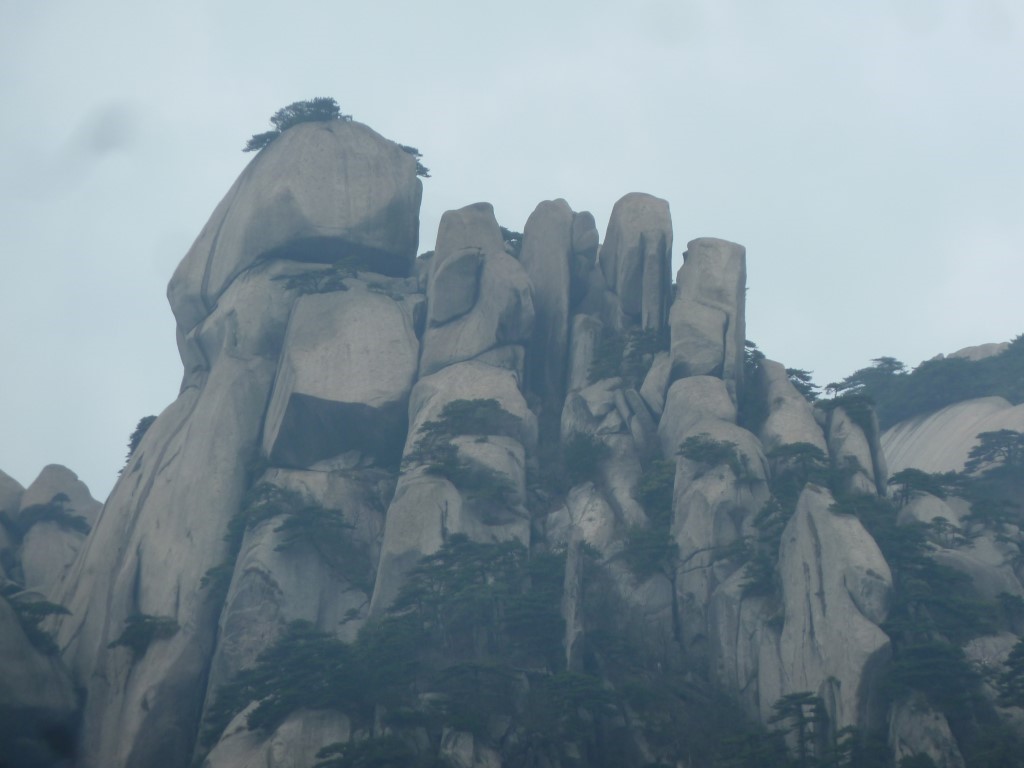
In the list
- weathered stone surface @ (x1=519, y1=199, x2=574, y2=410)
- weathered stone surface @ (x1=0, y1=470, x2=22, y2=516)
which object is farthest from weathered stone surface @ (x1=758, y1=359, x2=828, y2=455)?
weathered stone surface @ (x1=0, y1=470, x2=22, y2=516)

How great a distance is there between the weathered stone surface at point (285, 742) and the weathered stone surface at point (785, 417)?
16.7 metres

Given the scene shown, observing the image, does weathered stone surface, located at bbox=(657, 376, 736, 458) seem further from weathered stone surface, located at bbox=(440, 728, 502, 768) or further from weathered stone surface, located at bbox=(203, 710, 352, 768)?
weathered stone surface, located at bbox=(203, 710, 352, 768)

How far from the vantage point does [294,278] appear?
51.0m

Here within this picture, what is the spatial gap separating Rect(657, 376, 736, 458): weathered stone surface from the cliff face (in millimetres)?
102

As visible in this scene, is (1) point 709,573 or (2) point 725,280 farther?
(2) point 725,280

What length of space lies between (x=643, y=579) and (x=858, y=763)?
9.88 metres

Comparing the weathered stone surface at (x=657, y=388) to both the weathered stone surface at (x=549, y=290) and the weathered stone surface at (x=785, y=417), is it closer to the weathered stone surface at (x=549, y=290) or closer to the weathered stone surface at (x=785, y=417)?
the weathered stone surface at (x=785, y=417)

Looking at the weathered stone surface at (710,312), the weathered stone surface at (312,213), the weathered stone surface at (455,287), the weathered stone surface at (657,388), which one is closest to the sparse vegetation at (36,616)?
the weathered stone surface at (312,213)

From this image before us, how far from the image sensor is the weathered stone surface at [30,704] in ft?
132

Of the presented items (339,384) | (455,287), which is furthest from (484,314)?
(339,384)

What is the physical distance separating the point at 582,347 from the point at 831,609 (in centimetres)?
1598

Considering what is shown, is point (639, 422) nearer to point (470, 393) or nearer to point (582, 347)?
point (582, 347)

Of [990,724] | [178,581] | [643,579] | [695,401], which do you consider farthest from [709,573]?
[178,581]

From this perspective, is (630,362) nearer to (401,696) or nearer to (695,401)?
(695,401)
